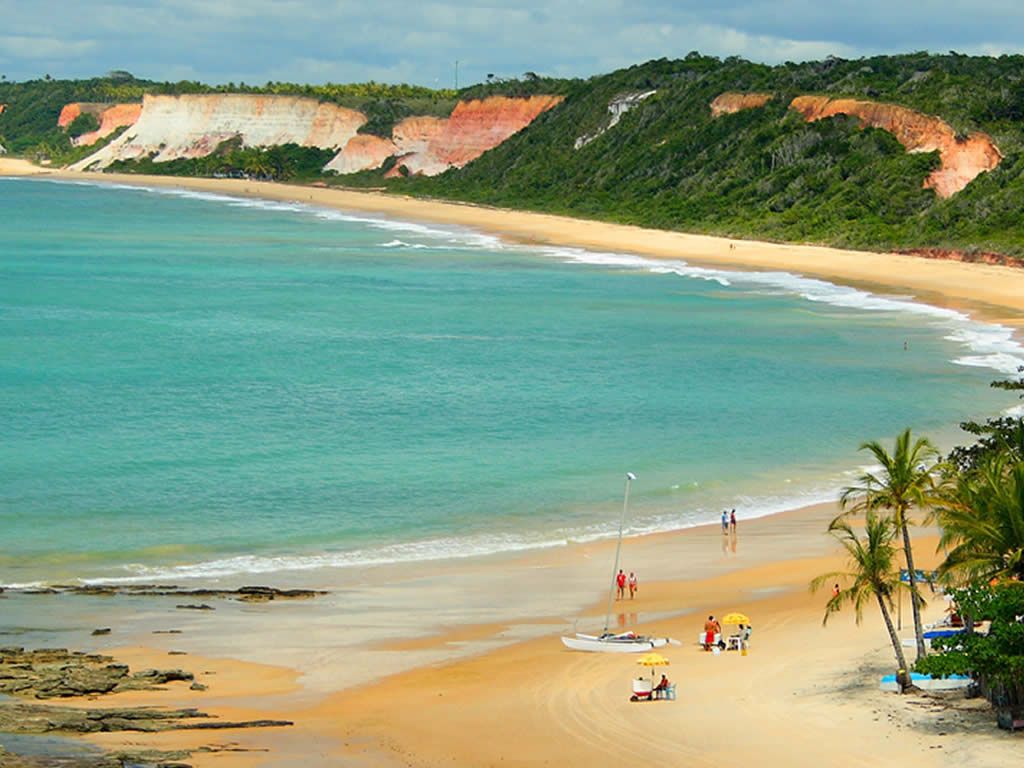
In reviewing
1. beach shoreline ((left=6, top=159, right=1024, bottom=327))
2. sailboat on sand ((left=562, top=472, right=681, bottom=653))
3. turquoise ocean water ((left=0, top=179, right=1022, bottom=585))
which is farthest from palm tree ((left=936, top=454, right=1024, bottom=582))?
beach shoreline ((left=6, top=159, right=1024, bottom=327))

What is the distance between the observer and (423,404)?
45.6m

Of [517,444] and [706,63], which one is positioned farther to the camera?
[706,63]

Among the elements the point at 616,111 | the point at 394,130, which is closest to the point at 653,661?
the point at 616,111

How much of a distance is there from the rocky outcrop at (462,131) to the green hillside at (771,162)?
508 centimetres

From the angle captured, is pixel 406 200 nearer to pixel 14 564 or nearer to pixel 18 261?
pixel 18 261

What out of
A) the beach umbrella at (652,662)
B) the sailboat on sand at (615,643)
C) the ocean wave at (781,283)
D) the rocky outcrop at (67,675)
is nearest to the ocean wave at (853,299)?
the ocean wave at (781,283)

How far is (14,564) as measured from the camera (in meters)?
28.7

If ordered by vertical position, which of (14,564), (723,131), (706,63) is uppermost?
(706,63)

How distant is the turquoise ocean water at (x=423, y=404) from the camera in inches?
1265

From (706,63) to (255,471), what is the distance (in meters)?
121

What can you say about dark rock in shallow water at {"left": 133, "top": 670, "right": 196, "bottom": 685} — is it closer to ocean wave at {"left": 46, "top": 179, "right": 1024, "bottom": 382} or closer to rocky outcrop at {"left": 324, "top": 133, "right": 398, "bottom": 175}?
ocean wave at {"left": 46, "top": 179, "right": 1024, "bottom": 382}

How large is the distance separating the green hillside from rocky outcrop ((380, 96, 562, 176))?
5076 millimetres

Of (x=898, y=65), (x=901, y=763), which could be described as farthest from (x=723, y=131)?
(x=901, y=763)

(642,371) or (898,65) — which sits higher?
(898,65)
